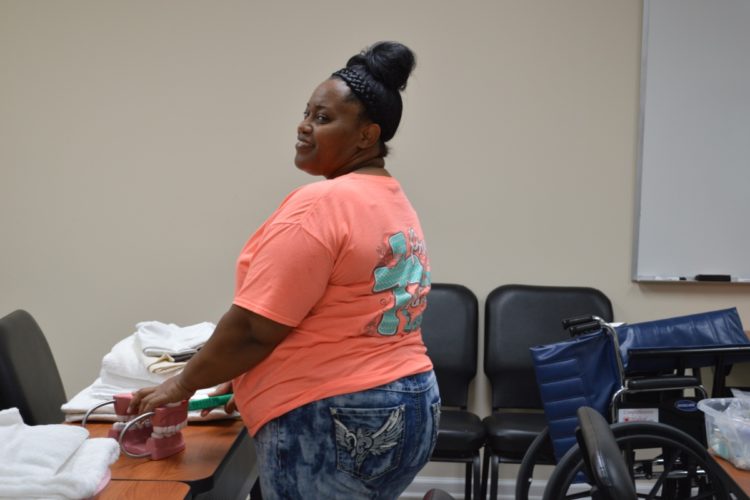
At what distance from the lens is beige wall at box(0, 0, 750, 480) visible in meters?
2.79

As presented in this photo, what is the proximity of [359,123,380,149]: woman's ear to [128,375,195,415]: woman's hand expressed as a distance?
0.56 metres

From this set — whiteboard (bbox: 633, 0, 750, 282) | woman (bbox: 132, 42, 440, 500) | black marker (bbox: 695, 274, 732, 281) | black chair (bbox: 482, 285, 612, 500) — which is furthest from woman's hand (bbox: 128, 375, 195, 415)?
black marker (bbox: 695, 274, 732, 281)

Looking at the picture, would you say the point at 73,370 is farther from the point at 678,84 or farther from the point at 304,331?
the point at 678,84

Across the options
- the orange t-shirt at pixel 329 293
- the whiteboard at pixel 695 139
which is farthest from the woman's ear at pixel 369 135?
the whiteboard at pixel 695 139

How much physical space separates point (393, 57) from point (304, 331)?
0.57 meters

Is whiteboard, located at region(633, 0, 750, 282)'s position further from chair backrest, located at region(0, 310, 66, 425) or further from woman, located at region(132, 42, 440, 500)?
chair backrest, located at region(0, 310, 66, 425)

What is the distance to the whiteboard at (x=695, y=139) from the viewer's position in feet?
8.93

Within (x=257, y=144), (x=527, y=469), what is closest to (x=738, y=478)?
(x=527, y=469)

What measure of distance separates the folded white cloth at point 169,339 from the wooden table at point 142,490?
1.25 ft

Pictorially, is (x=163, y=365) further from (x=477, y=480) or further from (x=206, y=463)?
(x=477, y=480)

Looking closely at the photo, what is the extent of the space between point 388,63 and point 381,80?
4 centimetres

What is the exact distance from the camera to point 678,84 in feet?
8.98

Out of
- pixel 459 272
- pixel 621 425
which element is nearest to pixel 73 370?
pixel 459 272

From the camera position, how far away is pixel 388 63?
52.1 inches
